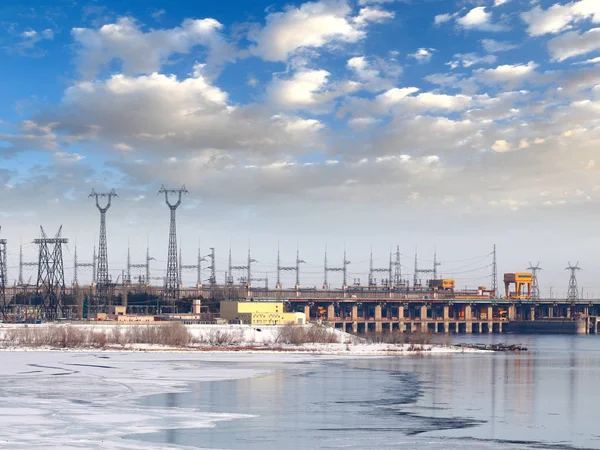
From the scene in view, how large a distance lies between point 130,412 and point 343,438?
13262 millimetres

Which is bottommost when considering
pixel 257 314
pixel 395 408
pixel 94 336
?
pixel 94 336

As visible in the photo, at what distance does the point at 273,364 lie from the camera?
84.6 m

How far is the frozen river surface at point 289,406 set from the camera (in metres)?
35.1

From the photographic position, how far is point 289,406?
4725 cm

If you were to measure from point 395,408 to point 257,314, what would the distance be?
112m

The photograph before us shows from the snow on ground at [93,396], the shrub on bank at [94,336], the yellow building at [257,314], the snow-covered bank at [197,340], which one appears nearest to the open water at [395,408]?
the snow on ground at [93,396]

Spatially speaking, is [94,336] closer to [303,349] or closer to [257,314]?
[303,349]

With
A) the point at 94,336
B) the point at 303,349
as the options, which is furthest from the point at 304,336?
the point at 94,336

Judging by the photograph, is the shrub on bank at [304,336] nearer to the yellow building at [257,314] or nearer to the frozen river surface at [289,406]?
the yellow building at [257,314]

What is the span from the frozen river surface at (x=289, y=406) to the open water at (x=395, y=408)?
91mm

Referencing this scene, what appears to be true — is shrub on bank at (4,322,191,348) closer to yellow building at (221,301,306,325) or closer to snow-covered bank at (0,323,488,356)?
snow-covered bank at (0,323,488,356)

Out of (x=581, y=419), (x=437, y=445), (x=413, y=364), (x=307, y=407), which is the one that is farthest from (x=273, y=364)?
(x=437, y=445)

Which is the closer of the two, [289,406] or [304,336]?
[289,406]

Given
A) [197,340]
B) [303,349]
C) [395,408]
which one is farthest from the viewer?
[197,340]
